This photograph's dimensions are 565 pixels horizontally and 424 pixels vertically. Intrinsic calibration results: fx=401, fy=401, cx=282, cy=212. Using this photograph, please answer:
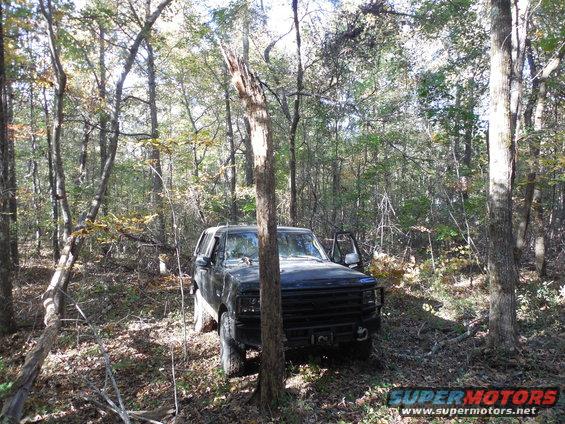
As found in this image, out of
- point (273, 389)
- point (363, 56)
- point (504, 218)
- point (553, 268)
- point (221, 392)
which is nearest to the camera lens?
point (273, 389)

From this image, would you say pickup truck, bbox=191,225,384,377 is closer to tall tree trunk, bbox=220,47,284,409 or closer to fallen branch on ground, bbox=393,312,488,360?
tall tree trunk, bbox=220,47,284,409

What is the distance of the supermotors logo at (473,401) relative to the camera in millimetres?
4332

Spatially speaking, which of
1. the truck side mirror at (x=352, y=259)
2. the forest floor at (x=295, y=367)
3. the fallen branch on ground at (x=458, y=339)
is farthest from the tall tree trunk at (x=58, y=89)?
the fallen branch on ground at (x=458, y=339)

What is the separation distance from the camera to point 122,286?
489 inches

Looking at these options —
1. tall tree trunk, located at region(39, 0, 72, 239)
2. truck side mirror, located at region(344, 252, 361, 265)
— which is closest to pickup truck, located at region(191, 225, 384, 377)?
truck side mirror, located at region(344, 252, 361, 265)

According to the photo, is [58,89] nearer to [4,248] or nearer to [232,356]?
[4,248]

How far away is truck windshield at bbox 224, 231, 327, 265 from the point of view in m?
6.59

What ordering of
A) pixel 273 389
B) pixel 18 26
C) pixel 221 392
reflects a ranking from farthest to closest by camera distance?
1. pixel 18 26
2. pixel 221 392
3. pixel 273 389

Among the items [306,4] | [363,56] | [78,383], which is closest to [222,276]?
[78,383]

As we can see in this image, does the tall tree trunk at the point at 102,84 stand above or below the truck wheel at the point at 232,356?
above

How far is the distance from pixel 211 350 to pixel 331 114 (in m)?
10.5

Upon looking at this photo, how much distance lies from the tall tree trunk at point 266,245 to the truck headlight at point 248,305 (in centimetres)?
55

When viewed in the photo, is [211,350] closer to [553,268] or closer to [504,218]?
[504,218]

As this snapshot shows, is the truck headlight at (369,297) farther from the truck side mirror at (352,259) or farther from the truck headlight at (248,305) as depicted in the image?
the truck headlight at (248,305)
